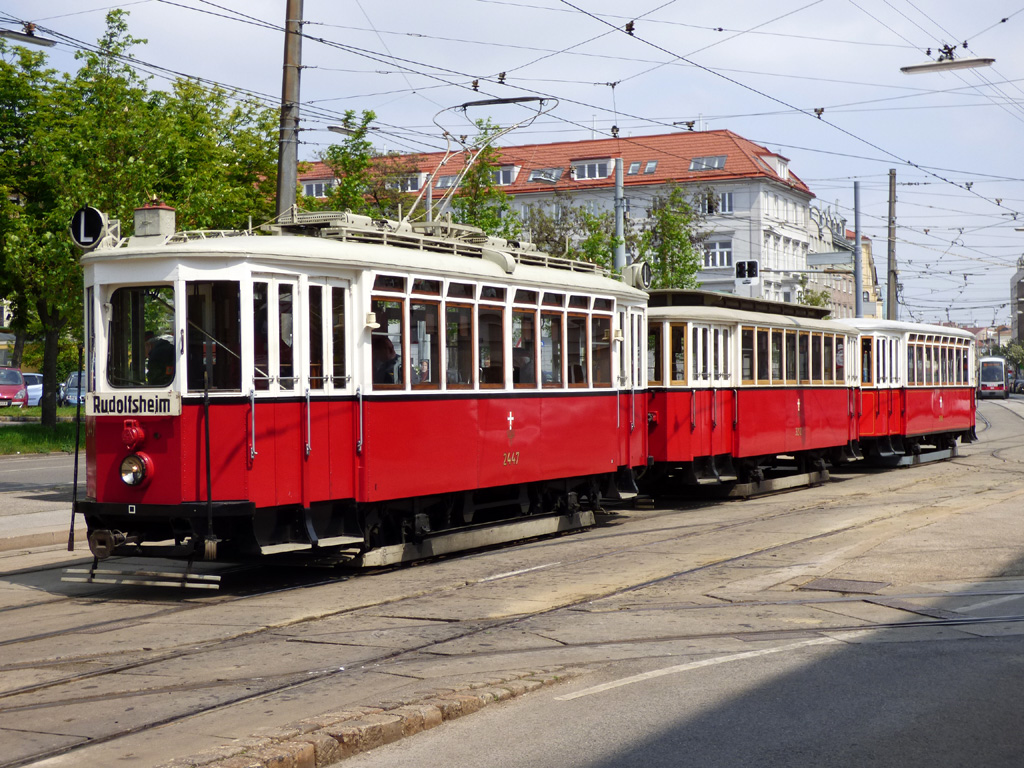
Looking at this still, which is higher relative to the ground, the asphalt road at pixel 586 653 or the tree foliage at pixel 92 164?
the tree foliage at pixel 92 164

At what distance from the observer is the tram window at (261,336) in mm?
10727

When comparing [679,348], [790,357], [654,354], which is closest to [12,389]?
[790,357]

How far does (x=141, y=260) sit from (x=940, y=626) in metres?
6.91

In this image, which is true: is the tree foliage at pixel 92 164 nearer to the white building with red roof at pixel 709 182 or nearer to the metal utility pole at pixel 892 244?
the metal utility pole at pixel 892 244

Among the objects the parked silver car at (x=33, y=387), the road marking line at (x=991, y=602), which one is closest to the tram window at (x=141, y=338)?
the road marking line at (x=991, y=602)

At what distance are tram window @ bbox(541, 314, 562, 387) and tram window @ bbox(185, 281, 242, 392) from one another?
14.9 ft

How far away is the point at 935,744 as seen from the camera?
6039 millimetres

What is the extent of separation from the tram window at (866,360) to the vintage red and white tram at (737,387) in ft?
7.35

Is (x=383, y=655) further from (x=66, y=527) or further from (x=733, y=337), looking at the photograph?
(x=733, y=337)

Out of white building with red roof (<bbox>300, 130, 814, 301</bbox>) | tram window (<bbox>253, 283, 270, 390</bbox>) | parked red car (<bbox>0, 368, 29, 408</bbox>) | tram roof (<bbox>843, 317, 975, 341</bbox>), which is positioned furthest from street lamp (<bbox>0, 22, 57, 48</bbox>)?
white building with red roof (<bbox>300, 130, 814, 301</bbox>)

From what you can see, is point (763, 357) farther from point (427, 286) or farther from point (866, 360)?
point (427, 286)

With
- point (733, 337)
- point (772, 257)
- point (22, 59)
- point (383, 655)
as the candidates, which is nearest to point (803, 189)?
point (772, 257)

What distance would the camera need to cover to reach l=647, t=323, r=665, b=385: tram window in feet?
60.8

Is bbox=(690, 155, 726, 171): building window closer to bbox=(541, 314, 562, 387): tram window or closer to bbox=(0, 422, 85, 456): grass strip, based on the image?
bbox=(0, 422, 85, 456): grass strip
